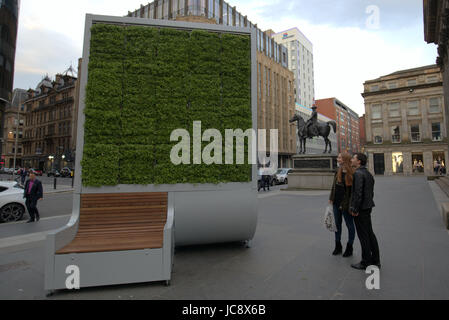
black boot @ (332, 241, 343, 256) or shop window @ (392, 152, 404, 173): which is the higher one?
shop window @ (392, 152, 404, 173)

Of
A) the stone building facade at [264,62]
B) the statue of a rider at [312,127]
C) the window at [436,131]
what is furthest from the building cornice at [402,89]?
the statue of a rider at [312,127]

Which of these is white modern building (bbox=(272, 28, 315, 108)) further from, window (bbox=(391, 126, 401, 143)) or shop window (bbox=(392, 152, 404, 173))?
shop window (bbox=(392, 152, 404, 173))

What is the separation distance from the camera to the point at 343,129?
367 ft

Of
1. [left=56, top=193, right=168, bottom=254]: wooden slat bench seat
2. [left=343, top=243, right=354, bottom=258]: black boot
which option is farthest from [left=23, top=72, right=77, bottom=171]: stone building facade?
[left=343, top=243, right=354, bottom=258]: black boot

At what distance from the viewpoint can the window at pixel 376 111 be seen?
161 feet

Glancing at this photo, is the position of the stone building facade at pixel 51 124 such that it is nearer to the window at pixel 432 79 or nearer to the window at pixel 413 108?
the window at pixel 413 108

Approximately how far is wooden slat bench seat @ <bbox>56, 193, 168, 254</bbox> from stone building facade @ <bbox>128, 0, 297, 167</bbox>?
43147 mm

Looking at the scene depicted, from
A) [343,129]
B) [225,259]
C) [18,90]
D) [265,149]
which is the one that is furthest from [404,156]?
[18,90]

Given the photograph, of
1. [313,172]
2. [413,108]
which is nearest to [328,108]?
[413,108]

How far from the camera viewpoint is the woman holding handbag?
4449 millimetres

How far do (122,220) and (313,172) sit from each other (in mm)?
16097

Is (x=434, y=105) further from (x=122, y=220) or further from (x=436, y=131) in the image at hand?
(x=122, y=220)
